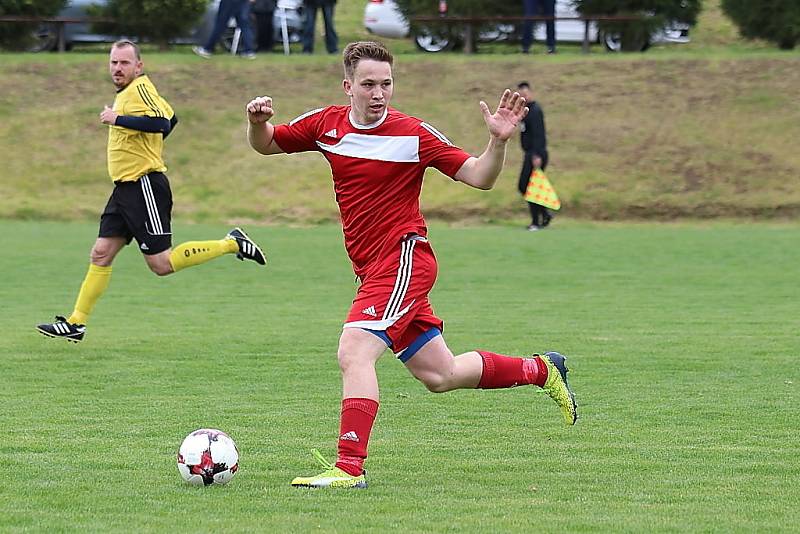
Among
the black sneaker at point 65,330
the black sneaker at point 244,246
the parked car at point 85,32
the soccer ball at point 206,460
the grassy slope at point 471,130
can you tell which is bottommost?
the grassy slope at point 471,130

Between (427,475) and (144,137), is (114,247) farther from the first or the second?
(427,475)

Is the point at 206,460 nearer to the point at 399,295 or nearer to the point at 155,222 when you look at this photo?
the point at 399,295

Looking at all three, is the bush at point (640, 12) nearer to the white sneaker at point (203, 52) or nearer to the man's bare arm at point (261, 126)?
the white sneaker at point (203, 52)

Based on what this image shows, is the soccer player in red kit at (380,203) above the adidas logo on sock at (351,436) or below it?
above

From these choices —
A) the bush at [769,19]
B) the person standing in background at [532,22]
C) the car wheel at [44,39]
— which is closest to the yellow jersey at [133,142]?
the person standing in background at [532,22]

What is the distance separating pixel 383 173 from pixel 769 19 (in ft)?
76.2

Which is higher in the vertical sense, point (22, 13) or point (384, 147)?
point (384, 147)

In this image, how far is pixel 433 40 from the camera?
2873cm

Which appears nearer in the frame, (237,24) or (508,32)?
(237,24)

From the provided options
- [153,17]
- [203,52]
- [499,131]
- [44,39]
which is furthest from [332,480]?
[44,39]

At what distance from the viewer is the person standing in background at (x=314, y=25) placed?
86.2 feet

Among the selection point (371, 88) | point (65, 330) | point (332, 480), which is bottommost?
point (65, 330)

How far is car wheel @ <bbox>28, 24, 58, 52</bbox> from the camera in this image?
28172mm

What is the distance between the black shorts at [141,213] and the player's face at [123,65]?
27.7 inches
